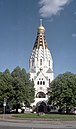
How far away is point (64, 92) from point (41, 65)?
44.5 meters

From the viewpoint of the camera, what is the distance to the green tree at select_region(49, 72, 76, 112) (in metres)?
64.4

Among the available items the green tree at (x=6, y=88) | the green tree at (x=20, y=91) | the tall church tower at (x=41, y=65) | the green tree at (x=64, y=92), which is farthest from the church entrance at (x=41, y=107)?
the green tree at (x=6, y=88)

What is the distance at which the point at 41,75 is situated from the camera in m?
103

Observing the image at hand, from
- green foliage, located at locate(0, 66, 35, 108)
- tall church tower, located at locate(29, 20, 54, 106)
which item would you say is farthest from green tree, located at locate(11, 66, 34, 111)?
tall church tower, located at locate(29, 20, 54, 106)

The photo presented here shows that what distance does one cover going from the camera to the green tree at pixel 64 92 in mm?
64419

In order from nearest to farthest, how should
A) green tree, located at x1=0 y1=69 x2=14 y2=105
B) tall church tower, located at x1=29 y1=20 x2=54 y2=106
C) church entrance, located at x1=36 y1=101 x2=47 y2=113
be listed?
green tree, located at x1=0 y1=69 x2=14 y2=105 → church entrance, located at x1=36 y1=101 x2=47 y2=113 → tall church tower, located at x1=29 y1=20 x2=54 y2=106

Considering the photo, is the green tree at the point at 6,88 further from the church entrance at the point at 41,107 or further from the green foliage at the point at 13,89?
the church entrance at the point at 41,107

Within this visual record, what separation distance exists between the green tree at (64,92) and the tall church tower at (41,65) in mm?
30157

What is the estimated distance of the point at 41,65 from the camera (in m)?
109

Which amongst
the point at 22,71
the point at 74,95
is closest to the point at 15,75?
the point at 22,71

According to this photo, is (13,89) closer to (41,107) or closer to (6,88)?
(6,88)

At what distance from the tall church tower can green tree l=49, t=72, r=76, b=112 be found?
1187 inches

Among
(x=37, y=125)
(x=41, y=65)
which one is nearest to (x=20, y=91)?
(x=37, y=125)

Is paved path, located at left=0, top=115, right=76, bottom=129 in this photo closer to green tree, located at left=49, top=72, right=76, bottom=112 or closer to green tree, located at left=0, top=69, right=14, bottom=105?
green tree, located at left=49, top=72, right=76, bottom=112
